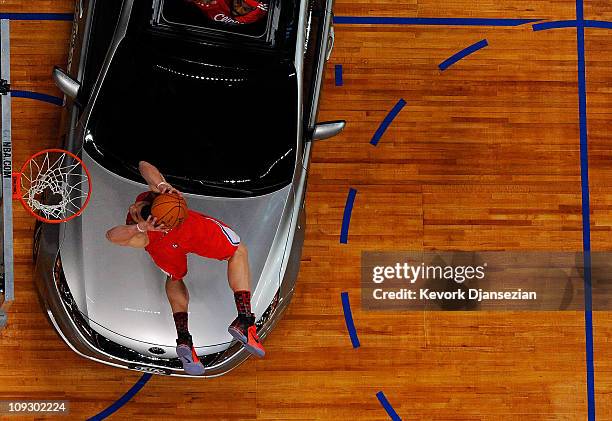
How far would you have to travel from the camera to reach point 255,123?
16.4 ft

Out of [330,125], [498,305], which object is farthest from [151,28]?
[498,305]

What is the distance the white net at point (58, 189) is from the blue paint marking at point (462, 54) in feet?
Answer: 10.5

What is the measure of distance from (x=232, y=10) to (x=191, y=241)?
1646mm

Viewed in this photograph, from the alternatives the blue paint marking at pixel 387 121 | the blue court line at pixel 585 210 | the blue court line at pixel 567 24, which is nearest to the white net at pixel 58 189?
the blue paint marking at pixel 387 121

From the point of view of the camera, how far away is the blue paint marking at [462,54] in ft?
20.3

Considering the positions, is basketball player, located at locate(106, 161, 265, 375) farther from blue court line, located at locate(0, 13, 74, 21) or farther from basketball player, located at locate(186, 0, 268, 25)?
blue court line, located at locate(0, 13, 74, 21)

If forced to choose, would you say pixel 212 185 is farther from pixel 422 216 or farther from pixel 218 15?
pixel 422 216

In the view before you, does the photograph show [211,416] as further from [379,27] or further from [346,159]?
[379,27]

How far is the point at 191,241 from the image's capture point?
4.63m

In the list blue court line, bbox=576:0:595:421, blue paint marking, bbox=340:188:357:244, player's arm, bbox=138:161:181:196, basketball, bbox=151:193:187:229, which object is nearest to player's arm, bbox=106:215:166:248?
basketball, bbox=151:193:187:229

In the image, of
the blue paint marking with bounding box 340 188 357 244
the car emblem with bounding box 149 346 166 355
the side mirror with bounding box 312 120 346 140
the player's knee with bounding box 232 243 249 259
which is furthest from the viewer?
the blue paint marking with bounding box 340 188 357 244

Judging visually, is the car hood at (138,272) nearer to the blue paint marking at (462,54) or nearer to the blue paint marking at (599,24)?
the blue paint marking at (462,54)

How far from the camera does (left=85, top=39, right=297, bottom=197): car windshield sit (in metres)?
4.89

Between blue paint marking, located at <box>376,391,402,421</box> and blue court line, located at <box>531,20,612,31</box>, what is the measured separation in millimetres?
3458
